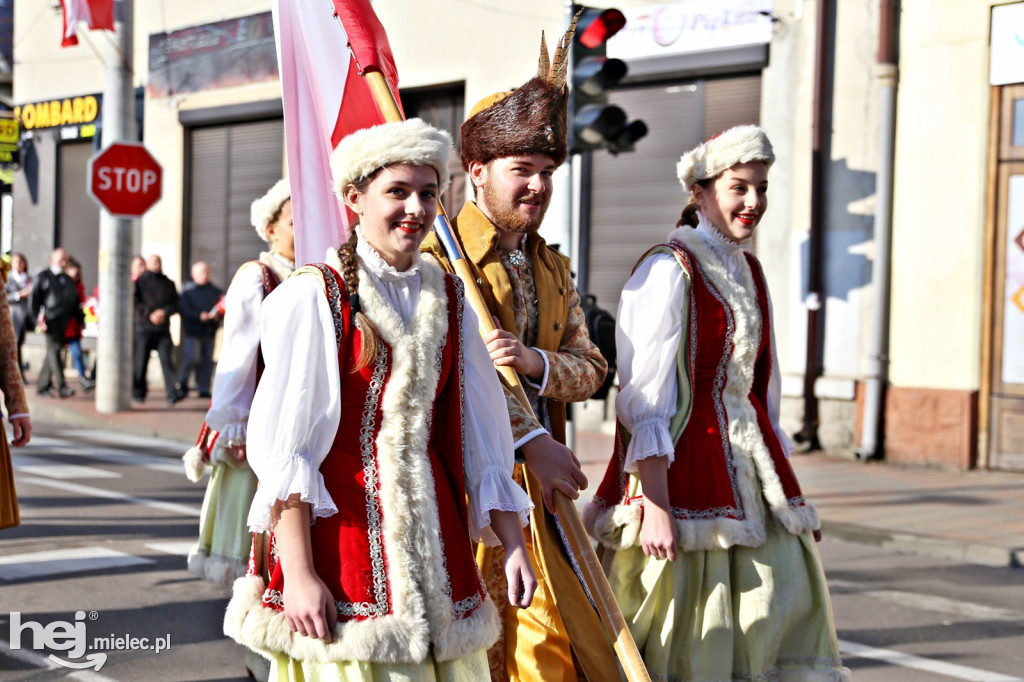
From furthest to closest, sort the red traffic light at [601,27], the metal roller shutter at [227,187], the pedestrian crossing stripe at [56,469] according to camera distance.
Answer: the metal roller shutter at [227,187]
the pedestrian crossing stripe at [56,469]
the red traffic light at [601,27]

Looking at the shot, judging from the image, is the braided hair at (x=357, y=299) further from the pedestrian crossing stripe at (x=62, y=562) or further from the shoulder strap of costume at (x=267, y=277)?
the pedestrian crossing stripe at (x=62, y=562)

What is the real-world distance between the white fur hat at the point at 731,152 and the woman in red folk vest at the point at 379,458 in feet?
4.26

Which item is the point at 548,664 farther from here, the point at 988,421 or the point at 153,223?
the point at 153,223

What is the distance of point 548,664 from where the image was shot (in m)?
3.44

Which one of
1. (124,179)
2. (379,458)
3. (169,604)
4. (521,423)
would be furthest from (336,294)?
(124,179)

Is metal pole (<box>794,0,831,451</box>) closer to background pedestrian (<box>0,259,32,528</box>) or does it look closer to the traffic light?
the traffic light

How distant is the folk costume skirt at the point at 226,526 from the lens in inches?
207

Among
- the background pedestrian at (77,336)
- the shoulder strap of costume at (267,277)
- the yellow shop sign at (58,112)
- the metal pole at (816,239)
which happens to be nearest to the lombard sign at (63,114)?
the yellow shop sign at (58,112)

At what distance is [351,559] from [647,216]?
1208cm

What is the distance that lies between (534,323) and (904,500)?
6.91 meters

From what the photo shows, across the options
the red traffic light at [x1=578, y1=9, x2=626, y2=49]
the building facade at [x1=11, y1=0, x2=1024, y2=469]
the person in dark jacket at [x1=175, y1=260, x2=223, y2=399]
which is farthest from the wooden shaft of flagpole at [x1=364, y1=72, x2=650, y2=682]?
the person in dark jacket at [x1=175, y1=260, x2=223, y2=399]

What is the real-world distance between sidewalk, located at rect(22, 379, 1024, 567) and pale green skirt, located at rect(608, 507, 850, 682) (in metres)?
4.64

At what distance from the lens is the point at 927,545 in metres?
8.20

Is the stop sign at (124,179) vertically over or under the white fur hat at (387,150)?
over
